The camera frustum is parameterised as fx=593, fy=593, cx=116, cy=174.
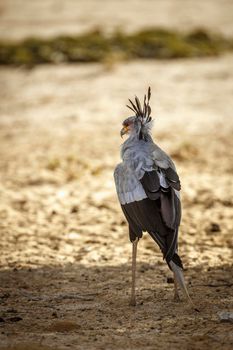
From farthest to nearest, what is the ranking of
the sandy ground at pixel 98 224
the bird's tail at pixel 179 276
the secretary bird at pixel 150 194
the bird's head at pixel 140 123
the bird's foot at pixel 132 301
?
the bird's head at pixel 140 123, the bird's foot at pixel 132 301, the secretary bird at pixel 150 194, the sandy ground at pixel 98 224, the bird's tail at pixel 179 276

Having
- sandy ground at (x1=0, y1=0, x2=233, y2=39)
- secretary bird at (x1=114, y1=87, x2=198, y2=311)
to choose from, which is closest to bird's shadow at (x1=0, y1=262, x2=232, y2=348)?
secretary bird at (x1=114, y1=87, x2=198, y2=311)

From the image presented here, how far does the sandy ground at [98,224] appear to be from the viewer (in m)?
4.26

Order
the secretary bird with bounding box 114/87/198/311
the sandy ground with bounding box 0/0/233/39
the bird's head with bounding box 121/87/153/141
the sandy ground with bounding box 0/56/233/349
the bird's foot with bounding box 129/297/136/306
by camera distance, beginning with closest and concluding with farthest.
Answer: the sandy ground with bounding box 0/56/233/349 → the secretary bird with bounding box 114/87/198/311 → the bird's foot with bounding box 129/297/136/306 → the bird's head with bounding box 121/87/153/141 → the sandy ground with bounding box 0/0/233/39

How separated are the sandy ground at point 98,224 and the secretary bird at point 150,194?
1.20ft

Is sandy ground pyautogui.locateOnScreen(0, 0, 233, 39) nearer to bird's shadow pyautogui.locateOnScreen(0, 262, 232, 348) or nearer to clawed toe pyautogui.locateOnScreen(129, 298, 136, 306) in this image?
bird's shadow pyautogui.locateOnScreen(0, 262, 232, 348)

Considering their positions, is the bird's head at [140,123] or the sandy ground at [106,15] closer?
the bird's head at [140,123]

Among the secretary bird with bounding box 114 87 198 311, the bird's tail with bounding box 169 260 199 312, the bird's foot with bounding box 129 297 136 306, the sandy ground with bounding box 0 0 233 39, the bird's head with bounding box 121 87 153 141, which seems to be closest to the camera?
the bird's tail with bounding box 169 260 199 312

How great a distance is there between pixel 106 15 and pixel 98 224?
2266cm

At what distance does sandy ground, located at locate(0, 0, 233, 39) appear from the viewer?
25.4m

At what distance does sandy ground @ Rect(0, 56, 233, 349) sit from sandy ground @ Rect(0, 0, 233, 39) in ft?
33.8

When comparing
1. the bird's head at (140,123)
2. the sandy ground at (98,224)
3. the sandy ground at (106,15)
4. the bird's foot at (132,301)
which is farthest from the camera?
the sandy ground at (106,15)

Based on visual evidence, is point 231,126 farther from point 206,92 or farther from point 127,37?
point 127,37

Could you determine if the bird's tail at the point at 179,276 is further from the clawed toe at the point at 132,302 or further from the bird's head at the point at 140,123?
the bird's head at the point at 140,123

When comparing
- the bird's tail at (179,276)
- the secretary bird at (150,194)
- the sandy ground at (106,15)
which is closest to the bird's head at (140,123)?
the secretary bird at (150,194)
